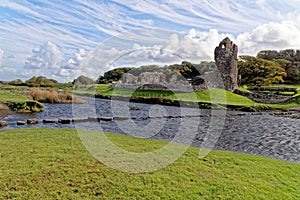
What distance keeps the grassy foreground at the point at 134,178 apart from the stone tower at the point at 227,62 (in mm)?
48433

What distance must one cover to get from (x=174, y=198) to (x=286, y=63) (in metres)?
94.4

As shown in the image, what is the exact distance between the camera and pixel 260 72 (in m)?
76.1

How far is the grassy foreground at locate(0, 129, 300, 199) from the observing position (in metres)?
7.45

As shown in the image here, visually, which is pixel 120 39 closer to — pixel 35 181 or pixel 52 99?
pixel 35 181

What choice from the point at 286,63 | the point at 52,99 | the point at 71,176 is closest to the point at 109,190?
the point at 71,176

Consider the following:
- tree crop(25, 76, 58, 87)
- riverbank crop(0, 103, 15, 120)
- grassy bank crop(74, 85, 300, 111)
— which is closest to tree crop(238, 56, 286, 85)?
grassy bank crop(74, 85, 300, 111)

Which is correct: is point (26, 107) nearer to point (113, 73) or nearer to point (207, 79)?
point (113, 73)

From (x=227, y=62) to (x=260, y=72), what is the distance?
22.5 meters

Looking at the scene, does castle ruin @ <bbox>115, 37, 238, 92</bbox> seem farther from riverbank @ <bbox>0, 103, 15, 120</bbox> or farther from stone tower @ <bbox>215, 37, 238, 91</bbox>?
riverbank @ <bbox>0, 103, 15, 120</bbox>

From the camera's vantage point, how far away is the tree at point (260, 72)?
73875mm

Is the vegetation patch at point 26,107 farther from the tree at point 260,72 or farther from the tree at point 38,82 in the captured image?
the tree at point 260,72

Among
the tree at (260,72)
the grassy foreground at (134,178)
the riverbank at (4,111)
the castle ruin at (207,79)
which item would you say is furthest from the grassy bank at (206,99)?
the grassy foreground at (134,178)

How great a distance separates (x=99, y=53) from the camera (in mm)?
13156

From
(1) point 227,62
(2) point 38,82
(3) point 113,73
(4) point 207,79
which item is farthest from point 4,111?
(2) point 38,82
